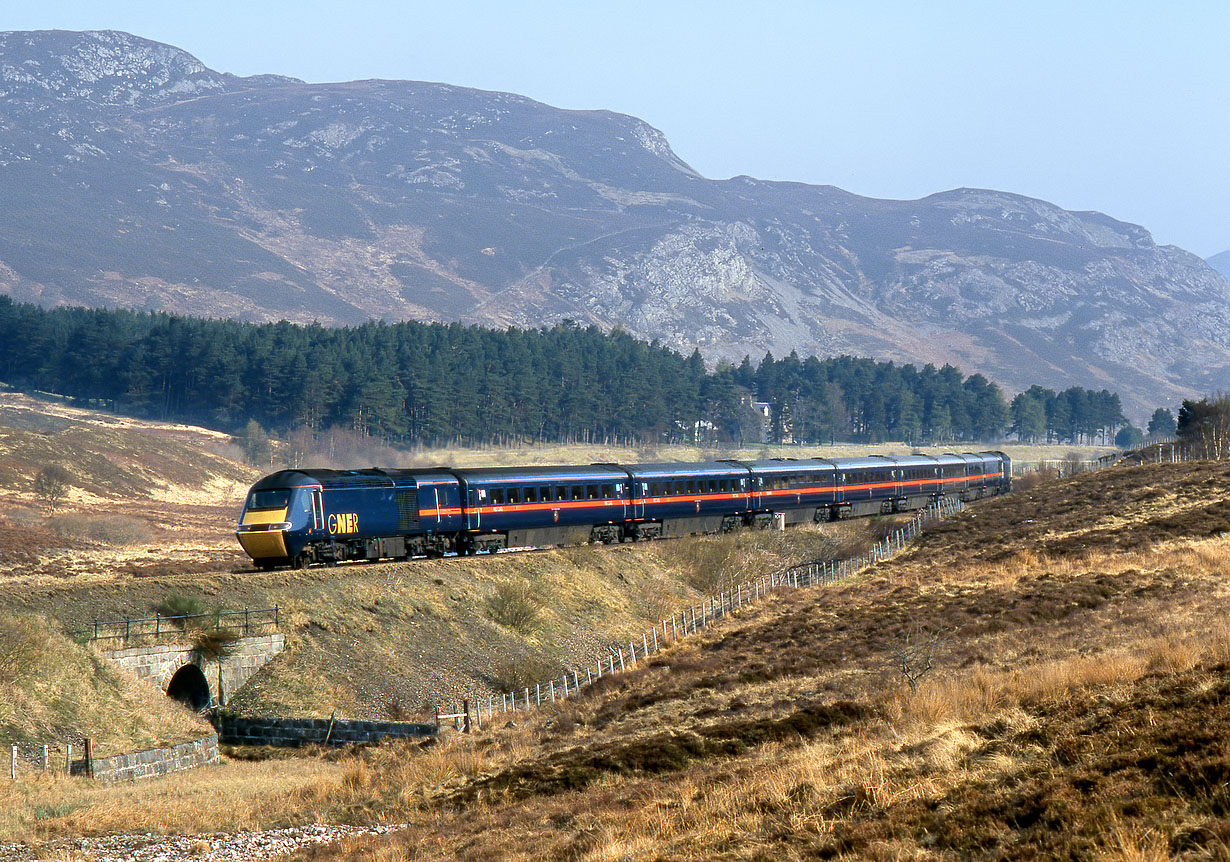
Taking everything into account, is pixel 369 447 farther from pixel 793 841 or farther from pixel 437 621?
pixel 793 841

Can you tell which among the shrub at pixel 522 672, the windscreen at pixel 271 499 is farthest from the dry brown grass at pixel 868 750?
the windscreen at pixel 271 499

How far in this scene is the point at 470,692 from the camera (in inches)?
1625

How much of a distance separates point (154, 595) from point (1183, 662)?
29.2m

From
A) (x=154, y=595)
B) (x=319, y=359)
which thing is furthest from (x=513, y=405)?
(x=154, y=595)

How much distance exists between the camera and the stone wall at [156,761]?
2888 centimetres

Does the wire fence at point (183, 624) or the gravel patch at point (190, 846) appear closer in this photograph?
the gravel patch at point (190, 846)

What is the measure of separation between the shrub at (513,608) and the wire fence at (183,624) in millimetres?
9893

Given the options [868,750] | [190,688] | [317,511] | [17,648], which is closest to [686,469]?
[317,511]

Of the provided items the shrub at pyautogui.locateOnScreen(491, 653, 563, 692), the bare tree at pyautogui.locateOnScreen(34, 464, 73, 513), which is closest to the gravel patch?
the shrub at pyautogui.locateOnScreen(491, 653, 563, 692)

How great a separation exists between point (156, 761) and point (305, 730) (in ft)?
17.4

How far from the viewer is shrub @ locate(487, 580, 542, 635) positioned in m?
46.9

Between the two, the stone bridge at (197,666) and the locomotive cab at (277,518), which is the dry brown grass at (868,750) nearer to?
the stone bridge at (197,666)

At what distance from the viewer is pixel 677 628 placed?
4975cm

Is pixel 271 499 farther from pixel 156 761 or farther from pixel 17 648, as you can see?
pixel 156 761
